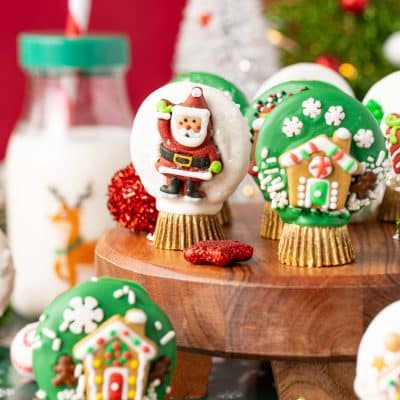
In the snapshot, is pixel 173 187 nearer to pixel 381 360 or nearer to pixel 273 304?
pixel 273 304

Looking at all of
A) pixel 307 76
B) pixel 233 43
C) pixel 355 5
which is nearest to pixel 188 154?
pixel 307 76

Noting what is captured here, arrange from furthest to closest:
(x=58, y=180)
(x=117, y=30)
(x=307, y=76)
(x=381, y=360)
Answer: (x=117, y=30) < (x=58, y=180) < (x=307, y=76) < (x=381, y=360)

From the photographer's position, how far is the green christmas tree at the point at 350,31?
2066 mm

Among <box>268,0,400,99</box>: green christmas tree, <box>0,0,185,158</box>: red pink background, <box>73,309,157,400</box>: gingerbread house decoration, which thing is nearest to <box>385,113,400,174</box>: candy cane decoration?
<box>73,309,157,400</box>: gingerbread house decoration

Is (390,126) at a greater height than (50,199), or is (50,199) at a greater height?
(390,126)

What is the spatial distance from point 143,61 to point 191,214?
1.39m

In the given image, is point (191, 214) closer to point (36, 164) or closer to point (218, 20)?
point (36, 164)

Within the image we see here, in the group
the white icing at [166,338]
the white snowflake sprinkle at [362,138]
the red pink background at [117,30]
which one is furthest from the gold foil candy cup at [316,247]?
the red pink background at [117,30]

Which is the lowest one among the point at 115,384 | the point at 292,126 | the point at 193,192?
the point at 115,384

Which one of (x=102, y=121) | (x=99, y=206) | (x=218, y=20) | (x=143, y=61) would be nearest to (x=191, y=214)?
(x=99, y=206)

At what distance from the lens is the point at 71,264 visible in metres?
1.57

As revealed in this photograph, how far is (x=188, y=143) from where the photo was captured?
1.14 metres

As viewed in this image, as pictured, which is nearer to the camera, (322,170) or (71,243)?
(322,170)

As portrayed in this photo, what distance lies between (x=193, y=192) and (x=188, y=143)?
7cm
